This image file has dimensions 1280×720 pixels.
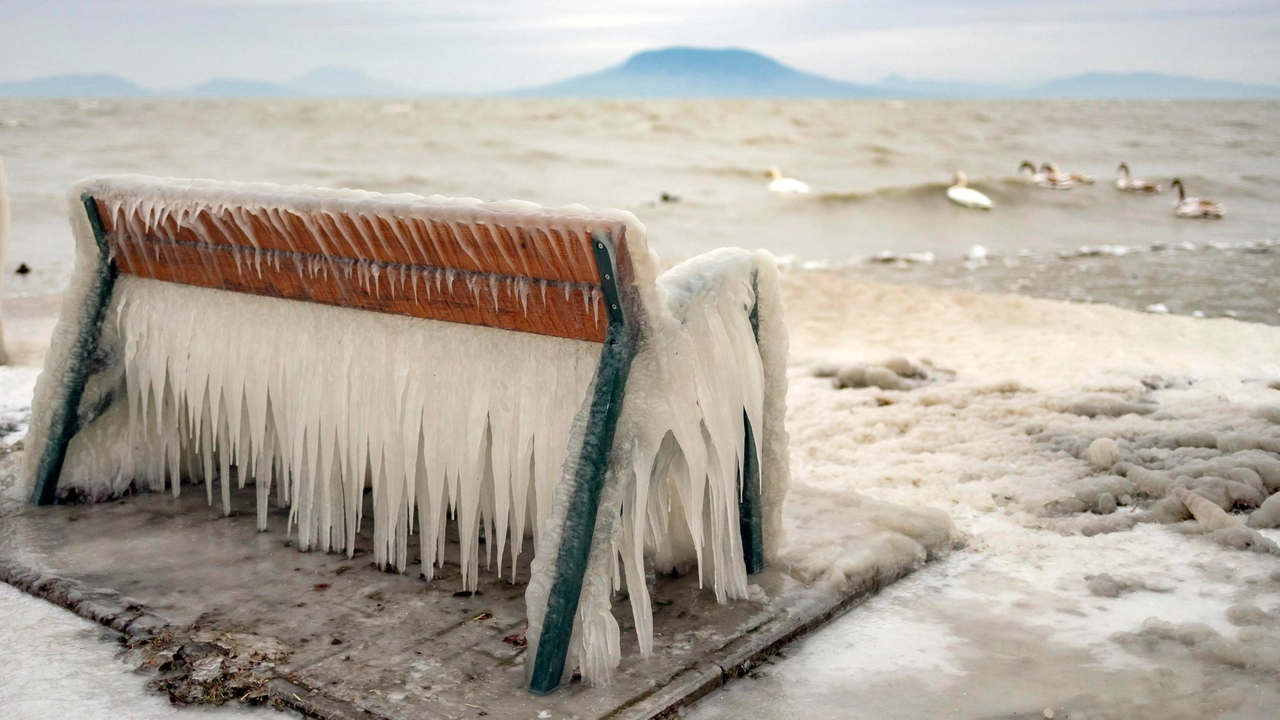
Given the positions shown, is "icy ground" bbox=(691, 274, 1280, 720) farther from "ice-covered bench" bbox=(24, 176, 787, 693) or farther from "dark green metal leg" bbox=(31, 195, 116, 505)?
"dark green metal leg" bbox=(31, 195, 116, 505)

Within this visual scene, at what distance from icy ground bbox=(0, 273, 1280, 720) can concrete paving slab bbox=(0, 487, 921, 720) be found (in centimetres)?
9

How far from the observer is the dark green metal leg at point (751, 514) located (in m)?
2.86

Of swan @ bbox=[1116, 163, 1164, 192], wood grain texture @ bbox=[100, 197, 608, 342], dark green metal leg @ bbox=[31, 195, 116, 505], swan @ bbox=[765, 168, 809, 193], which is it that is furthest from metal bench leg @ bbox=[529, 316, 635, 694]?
swan @ bbox=[1116, 163, 1164, 192]

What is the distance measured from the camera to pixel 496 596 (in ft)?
9.25

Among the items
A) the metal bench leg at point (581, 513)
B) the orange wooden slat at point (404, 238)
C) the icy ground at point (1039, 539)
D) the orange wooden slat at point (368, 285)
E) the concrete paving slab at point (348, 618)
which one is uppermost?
the orange wooden slat at point (404, 238)

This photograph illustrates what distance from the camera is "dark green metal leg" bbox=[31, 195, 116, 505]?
11.0 feet

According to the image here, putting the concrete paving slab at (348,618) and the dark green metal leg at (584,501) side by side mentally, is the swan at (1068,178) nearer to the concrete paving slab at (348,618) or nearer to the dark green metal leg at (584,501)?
the concrete paving slab at (348,618)

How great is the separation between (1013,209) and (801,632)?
15110 mm

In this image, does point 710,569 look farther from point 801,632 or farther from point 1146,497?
point 1146,497

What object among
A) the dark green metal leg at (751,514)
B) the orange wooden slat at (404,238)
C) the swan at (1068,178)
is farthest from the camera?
the swan at (1068,178)

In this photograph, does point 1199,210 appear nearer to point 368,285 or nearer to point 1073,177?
point 1073,177

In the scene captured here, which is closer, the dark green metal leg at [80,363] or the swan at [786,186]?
the dark green metal leg at [80,363]

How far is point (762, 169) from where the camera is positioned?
22531mm

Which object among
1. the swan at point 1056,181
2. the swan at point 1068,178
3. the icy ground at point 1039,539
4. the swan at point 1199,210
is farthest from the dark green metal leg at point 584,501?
the swan at point 1068,178
